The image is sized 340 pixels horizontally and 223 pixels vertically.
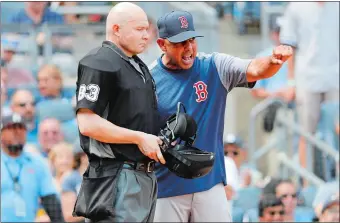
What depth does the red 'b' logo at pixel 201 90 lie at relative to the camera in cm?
559

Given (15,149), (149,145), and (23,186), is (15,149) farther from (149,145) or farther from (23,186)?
(149,145)

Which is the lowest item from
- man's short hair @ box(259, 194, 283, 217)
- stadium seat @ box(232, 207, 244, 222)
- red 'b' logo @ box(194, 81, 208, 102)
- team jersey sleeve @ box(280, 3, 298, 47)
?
stadium seat @ box(232, 207, 244, 222)

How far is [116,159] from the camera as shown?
489 cm

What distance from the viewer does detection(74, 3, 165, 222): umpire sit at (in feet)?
15.6

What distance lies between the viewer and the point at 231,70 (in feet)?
18.2

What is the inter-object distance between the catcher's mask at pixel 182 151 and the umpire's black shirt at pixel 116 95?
0.10m

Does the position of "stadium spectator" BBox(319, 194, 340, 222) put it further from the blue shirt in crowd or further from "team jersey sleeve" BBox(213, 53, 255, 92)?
"team jersey sleeve" BBox(213, 53, 255, 92)

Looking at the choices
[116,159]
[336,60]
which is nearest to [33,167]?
[336,60]

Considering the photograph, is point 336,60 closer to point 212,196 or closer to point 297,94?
point 297,94

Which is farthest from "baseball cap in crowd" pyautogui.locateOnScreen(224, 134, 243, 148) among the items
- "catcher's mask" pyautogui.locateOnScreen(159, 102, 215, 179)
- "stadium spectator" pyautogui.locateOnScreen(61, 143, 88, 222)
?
"catcher's mask" pyautogui.locateOnScreen(159, 102, 215, 179)

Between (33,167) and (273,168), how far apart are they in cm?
264

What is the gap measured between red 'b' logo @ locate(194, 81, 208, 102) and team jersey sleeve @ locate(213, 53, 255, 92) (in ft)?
0.36

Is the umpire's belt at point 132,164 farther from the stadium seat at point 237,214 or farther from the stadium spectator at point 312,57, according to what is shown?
the stadium spectator at point 312,57

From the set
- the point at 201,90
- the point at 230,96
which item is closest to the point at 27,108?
the point at 230,96
